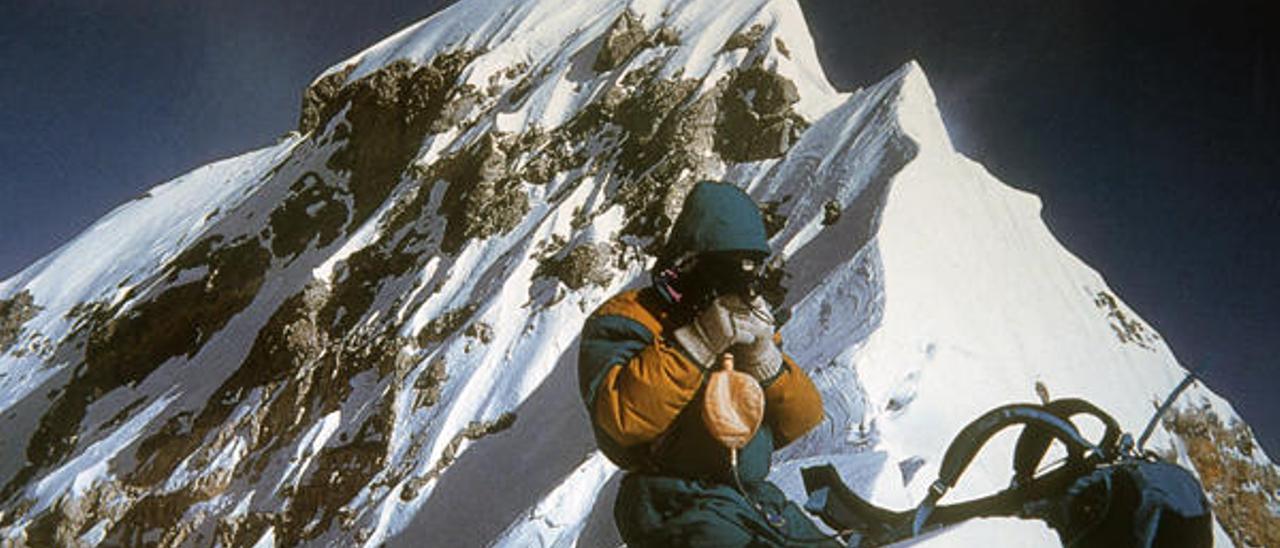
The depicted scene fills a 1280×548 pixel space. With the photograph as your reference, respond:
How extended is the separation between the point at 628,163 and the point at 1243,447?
8.40 metres

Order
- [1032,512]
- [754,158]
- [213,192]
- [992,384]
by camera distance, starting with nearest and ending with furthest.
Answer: [1032,512]
[992,384]
[754,158]
[213,192]

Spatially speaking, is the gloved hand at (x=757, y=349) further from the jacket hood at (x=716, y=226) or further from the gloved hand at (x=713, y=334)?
the jacket hood at (x=716, y=226)

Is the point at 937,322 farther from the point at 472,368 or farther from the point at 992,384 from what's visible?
the point at 472,368

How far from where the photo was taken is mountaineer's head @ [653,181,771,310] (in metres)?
2.25

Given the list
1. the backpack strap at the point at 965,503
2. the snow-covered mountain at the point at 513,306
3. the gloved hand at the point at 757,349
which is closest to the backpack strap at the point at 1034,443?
the backpack strap at the point at 965,503

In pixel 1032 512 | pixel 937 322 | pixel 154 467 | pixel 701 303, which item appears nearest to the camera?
pixel 701 303

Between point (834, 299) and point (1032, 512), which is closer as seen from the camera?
point (1032, 512)

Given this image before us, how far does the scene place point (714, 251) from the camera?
7.39 feet

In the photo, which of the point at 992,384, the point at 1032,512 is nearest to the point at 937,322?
the point at 992,384

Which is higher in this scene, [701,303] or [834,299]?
[701,303]

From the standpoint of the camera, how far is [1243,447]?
4809 mm

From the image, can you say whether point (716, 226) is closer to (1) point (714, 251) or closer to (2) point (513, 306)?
(1) point (714, 251)

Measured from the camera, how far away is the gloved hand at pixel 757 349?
213 cm

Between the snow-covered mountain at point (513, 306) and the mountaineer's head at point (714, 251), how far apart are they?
1610 mm
